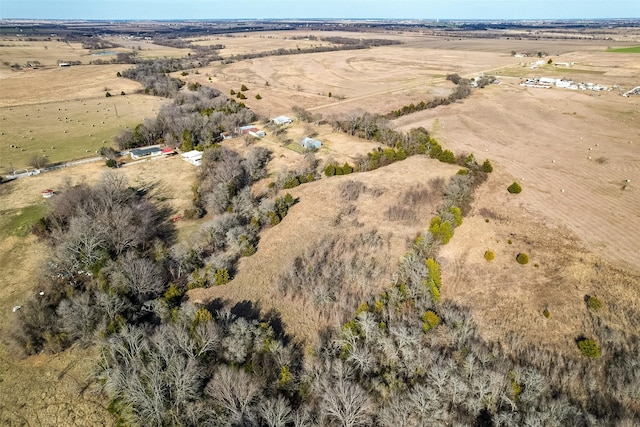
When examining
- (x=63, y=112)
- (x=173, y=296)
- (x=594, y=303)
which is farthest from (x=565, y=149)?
(x=63, y=112)

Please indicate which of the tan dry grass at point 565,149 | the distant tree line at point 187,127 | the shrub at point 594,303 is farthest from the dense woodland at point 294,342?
the distant tree line at point 187,127

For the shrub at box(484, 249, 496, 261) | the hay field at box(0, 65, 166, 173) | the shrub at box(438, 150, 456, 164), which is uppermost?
the shrub at box(438, 150, 456, 164)

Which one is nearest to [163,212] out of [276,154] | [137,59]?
[276,154]

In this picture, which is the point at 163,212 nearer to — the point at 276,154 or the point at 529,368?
the point at 276,154

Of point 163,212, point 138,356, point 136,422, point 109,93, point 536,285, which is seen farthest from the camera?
point 109,93

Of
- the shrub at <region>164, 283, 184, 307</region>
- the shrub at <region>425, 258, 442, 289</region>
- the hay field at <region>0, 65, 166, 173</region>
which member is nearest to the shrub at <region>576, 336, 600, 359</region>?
the shrub at <region>425, 258, 442, 289</region>

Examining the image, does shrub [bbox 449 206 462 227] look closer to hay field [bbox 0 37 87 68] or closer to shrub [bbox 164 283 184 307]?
shrub [bbox 164 283 184 307]
